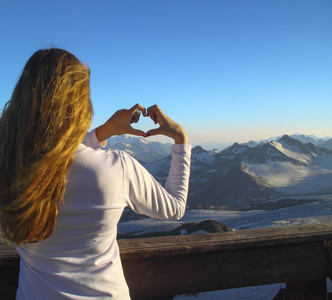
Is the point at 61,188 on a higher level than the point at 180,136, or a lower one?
lower

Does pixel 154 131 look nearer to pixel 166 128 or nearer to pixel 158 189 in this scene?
pixel 166 128

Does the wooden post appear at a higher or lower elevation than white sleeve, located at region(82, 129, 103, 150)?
lower

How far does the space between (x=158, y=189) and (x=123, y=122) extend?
0.44m

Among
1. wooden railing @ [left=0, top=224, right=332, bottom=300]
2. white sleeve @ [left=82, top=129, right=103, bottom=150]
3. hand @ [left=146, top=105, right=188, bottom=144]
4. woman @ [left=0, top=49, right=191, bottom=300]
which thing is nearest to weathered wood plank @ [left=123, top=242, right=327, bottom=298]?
wooden railing @ [left=0, top=224, right=332, bottom=300]

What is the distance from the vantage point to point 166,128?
1600 millimetres

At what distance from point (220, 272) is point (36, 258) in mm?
1356

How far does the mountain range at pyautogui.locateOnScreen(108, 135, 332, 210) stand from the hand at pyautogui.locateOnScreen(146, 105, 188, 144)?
4002 inches

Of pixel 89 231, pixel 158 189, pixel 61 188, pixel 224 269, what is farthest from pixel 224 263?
pixel 61 188

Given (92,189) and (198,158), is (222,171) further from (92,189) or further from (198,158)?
(92,189)

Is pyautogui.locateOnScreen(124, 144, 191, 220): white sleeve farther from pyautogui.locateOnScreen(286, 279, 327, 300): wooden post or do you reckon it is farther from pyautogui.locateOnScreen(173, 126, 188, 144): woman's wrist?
pyautogui.locateOnScreen(286, 279, 327, 300): wooden post

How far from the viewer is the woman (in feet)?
3.85

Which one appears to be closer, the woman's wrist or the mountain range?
the woman's wrist

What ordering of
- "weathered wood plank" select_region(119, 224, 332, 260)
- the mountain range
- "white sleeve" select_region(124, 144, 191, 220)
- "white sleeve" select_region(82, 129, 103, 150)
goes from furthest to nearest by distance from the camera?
the mountain range
"weathered wood plank" select_region(119, 224, 332, 260)
"white sleeve" select_region(82, 129, 103, 150)
"white sleeve" select_region(124, 144, 191, 220)

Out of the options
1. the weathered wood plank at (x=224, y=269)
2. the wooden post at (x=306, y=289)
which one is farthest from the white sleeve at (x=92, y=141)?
the wooden post at (x=306, y=289)
